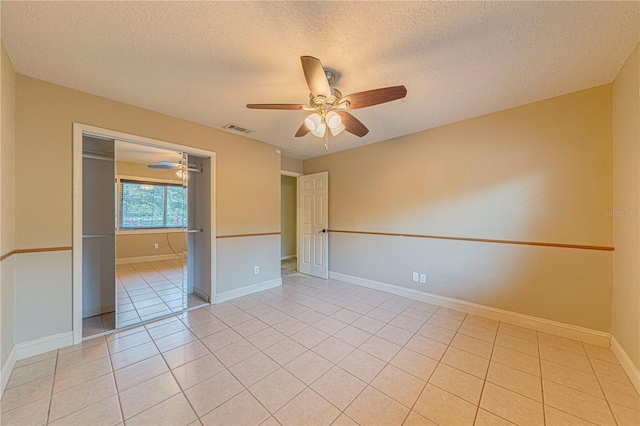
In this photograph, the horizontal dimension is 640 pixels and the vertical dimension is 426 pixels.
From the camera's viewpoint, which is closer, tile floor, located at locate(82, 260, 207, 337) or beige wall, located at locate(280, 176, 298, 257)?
tile floor, located at locate(82, 260, 207, 337)

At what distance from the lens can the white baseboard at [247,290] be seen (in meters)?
3.32

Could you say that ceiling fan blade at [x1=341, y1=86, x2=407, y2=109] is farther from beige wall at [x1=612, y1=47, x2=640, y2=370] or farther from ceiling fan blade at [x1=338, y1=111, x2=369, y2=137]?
beige wall at [x1=612, y1=47, x2=640, y2=370]

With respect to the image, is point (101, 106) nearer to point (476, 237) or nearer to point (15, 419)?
point (15, 419)

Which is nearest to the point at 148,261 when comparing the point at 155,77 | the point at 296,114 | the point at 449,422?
the point at 155,77

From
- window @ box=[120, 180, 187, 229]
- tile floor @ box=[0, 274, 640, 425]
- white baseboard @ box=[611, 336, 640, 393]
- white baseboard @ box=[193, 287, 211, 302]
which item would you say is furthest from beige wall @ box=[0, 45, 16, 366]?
white baseboard @ box=[611, 336, 640, 393]

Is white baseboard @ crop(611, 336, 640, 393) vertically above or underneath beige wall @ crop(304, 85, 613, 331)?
underneath

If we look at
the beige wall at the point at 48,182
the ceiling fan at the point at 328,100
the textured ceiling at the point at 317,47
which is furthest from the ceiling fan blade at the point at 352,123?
the beige wall at the point at 48,182

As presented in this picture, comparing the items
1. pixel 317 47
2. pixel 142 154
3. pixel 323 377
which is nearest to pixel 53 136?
pixel 142 154

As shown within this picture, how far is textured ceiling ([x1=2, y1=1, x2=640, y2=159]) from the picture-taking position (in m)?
1.39

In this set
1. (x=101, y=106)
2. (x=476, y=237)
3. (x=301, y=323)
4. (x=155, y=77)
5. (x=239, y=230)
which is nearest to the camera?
(x=155, y=77)

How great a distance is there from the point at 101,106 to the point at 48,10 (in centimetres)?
119

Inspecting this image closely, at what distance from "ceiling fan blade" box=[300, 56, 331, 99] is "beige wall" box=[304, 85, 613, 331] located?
217cm

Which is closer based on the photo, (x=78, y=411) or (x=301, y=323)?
(x=78, y=411)

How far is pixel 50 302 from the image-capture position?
2123mm
